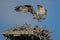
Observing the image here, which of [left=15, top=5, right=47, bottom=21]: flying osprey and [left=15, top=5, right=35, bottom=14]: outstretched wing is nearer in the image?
[left=15, top=5, right=47, bottom=21]: flying osprey

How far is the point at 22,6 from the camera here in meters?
47.8

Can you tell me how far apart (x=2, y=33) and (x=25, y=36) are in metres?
1.39

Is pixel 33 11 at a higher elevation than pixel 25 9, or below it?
below

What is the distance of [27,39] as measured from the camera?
4800 cm

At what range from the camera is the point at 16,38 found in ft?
158

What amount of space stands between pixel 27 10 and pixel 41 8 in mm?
845

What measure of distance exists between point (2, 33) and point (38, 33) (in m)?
2.15

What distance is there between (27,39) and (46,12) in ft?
6.82

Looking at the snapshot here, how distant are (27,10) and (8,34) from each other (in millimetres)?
1827

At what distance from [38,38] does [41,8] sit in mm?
1799

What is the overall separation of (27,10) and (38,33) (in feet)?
5.12

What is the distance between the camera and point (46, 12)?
4734cm

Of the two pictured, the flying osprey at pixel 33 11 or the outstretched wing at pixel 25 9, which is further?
the outstretched wing at pixel 25 9

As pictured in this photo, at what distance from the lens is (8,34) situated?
1871 inches
